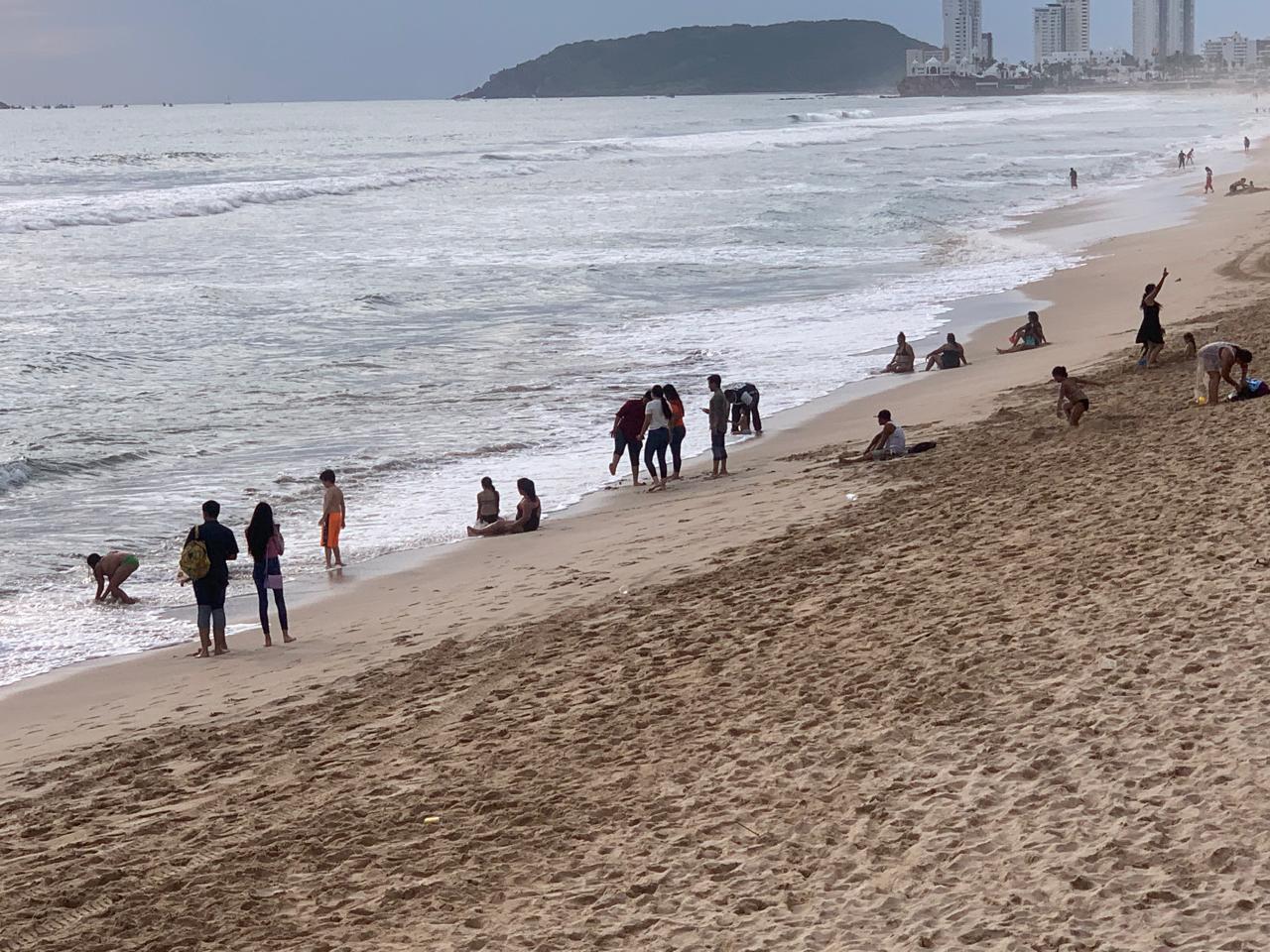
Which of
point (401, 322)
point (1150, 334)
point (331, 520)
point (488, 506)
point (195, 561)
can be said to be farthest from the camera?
point (401, 322)

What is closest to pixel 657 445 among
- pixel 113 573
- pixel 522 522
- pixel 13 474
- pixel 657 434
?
pixel 657 434

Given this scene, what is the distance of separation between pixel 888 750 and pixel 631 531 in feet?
18.8

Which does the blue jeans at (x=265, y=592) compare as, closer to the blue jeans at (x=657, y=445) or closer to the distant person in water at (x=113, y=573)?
the distant person in water at (x=113, y=573)

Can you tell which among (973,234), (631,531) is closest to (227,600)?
(631,531)

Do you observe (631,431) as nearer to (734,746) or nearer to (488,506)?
(488,506)

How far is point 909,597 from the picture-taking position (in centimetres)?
904

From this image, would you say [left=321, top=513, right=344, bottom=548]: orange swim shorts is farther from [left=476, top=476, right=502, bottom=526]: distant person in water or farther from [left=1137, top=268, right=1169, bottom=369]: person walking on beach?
[left=1137, top=268, right=1169, bottom=369]: person walking on beach

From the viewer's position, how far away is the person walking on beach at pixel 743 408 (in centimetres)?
1641

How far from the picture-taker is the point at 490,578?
454 inches

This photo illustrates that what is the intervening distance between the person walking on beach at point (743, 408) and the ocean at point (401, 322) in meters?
0.84

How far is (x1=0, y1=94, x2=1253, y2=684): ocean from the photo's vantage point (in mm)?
14773

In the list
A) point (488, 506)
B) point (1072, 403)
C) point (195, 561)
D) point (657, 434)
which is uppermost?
point (1072, 403)

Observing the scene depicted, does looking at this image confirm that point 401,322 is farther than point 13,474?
Yes

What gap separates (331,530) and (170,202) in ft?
159
